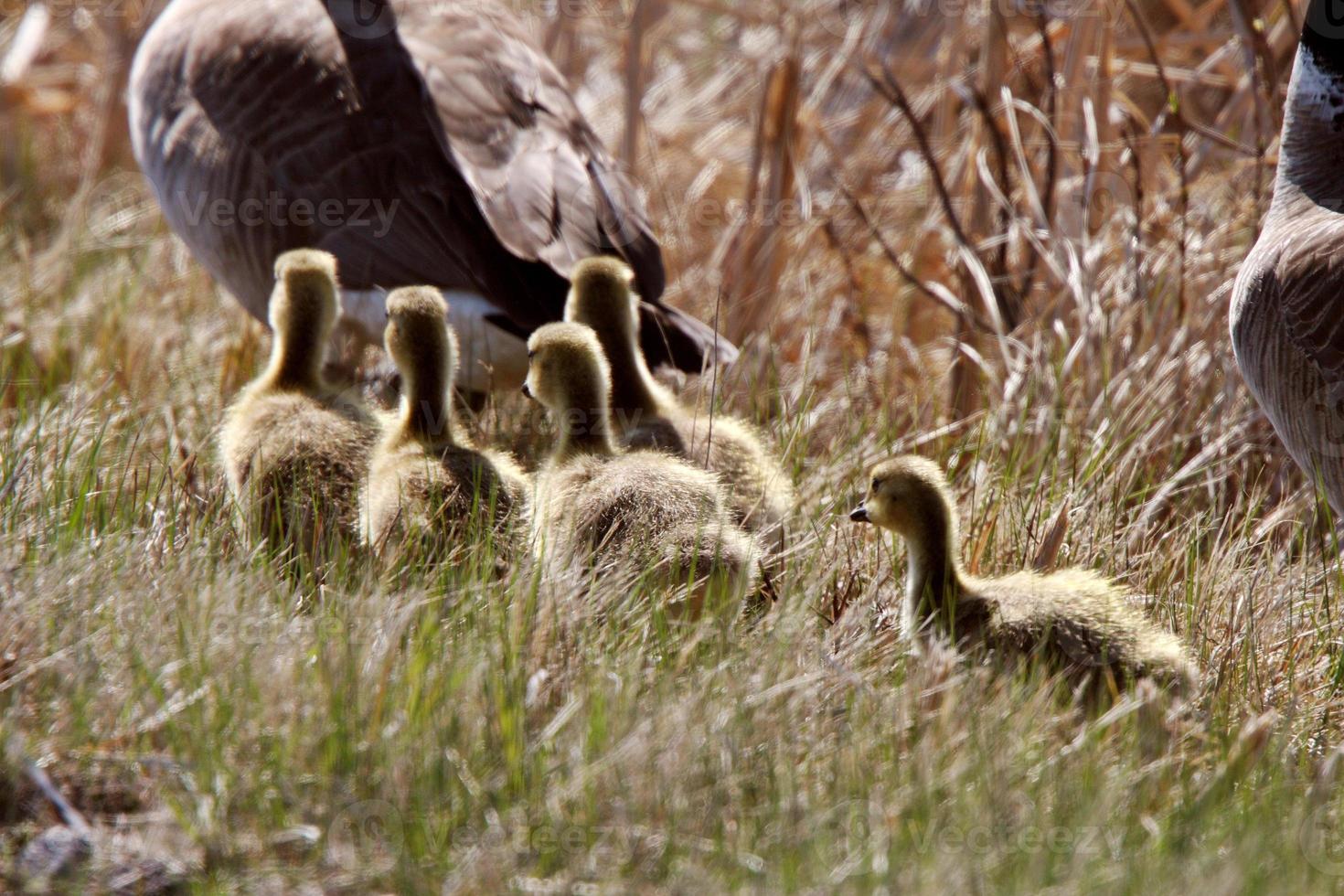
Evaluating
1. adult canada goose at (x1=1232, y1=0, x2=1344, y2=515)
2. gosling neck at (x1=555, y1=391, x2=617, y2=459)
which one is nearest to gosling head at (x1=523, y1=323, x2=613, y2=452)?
gosling neck at (x1=555, y1=391, x2=617, y2=459)

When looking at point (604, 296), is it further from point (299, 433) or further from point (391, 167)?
point (391, 167)

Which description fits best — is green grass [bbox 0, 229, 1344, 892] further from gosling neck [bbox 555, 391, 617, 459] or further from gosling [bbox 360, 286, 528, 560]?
gosling neck [bbox 555, 391, 617, 459]

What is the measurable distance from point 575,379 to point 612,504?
455 millimetres

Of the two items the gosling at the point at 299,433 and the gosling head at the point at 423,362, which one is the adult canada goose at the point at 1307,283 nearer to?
the gosling head at the point at 423,362

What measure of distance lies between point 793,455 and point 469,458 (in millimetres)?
1098

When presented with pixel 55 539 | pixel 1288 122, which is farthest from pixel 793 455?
pixel 55 539

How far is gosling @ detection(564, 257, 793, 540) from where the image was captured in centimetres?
387

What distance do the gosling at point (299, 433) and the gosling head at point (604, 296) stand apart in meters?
0.68

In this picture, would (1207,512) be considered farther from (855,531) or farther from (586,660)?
(586,660)

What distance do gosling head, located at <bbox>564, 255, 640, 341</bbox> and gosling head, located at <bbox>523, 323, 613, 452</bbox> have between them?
0.35 m

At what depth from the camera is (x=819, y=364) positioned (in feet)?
19.8

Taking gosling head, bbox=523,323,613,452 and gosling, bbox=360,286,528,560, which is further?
gosling head, bbox=523,323,613,452

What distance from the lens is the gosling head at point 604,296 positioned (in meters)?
4.06

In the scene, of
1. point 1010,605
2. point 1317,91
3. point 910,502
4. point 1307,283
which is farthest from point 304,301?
point 1317,91
